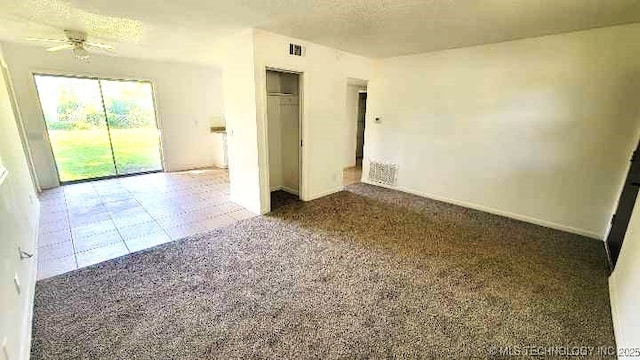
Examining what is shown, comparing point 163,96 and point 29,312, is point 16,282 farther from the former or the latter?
point 163,96

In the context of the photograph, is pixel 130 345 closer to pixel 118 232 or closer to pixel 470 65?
pixel 118 232

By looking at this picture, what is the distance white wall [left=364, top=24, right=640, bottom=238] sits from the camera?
9.56 ft

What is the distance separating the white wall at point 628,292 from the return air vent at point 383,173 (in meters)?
3.10

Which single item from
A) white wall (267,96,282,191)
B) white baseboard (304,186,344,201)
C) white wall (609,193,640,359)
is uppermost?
white wall (267,96,282,191)

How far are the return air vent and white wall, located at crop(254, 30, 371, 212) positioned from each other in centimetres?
86

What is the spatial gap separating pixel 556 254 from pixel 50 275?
199 inches

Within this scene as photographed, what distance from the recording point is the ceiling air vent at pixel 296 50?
11.7 ft

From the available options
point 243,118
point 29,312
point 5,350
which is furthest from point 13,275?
point 243,118

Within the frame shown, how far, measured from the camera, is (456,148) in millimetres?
4160

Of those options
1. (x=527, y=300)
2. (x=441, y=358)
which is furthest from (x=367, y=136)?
(x=441, y=358)

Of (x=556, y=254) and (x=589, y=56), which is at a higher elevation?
(x=589, y=56)

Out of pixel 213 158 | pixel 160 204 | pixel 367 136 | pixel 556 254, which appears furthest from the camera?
pixel 213 158

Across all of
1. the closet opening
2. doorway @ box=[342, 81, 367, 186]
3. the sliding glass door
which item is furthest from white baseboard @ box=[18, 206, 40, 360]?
doorway @ box=[342, 81, 367, 186]

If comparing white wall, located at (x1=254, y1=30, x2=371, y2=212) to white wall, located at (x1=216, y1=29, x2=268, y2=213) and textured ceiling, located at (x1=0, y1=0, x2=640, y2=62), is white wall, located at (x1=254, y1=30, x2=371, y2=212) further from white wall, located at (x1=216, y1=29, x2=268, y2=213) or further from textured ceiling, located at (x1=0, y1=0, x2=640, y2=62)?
textured ceiling, located at (x1=0, y1=0, x2=640, y2=62)
